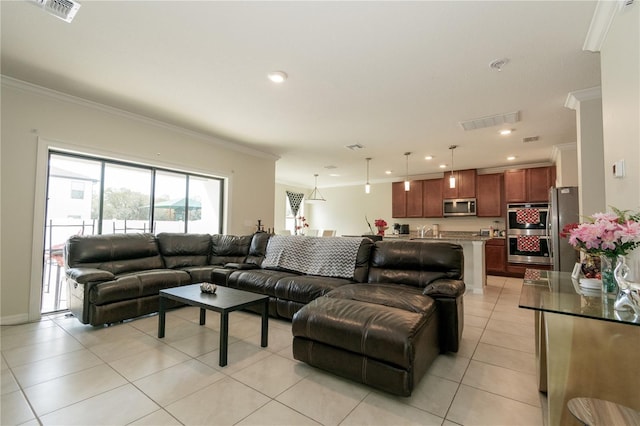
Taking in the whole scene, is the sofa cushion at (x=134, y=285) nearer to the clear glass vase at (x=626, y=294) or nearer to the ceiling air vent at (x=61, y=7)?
the ceiling air vent at (x=61, y=7)

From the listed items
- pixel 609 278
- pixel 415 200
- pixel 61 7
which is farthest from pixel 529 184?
pixel 61 7

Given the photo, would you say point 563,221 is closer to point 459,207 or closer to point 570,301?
point 459,207

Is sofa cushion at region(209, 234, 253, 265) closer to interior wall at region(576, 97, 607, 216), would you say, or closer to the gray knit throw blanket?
the gray knit throw blanket

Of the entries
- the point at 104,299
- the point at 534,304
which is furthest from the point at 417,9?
the point at 104,299

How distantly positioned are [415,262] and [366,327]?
144 centimetres

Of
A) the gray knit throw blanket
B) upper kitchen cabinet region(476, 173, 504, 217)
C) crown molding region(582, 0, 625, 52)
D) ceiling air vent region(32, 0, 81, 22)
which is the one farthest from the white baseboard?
upper kitchen cabinet region(476, 173, 504, 217)

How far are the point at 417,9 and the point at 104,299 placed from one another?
3930mm

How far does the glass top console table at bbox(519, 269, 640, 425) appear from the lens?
131 centimetres

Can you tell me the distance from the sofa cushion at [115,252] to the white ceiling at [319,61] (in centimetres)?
179

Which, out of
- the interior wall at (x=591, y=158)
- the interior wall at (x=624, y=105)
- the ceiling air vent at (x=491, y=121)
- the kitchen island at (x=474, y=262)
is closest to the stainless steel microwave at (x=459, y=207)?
the kitchen island at (x=474, y=262)

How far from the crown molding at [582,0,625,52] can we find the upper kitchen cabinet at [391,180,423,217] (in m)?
5.54

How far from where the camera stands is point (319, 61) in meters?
2.66

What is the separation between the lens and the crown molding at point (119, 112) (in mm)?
3163

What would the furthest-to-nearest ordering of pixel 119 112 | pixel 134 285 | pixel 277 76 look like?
1. pixel 119 112
2. pixel 134 285
3. pixel 277 76
